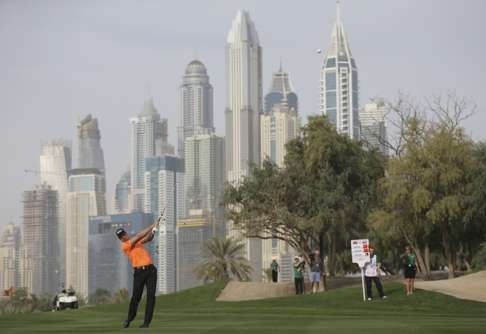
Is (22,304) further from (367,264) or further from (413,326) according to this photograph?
(413,326)

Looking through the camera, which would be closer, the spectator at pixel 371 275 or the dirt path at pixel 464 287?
the spectator at pixel 371 275

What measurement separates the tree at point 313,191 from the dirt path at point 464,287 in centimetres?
1287

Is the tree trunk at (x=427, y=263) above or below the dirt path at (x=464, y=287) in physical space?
above

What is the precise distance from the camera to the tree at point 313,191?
2373 inches

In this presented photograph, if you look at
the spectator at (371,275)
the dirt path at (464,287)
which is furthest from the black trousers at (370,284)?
the dirt path at (464,287)

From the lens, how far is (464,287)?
45938 mm

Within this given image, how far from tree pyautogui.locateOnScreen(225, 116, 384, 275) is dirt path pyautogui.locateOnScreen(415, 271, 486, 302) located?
1287 cm

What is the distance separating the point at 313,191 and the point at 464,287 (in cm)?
1645

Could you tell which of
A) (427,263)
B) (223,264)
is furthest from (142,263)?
(223,264)

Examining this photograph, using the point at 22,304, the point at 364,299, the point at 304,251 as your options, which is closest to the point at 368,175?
the point at 304,251

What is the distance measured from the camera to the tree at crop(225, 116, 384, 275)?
198 feet

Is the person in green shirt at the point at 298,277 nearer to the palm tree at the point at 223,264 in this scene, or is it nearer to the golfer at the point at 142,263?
the golfer at the point at 142,263

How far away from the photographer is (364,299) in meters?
41.8

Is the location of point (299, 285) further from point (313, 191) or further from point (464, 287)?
point (313, 191)
